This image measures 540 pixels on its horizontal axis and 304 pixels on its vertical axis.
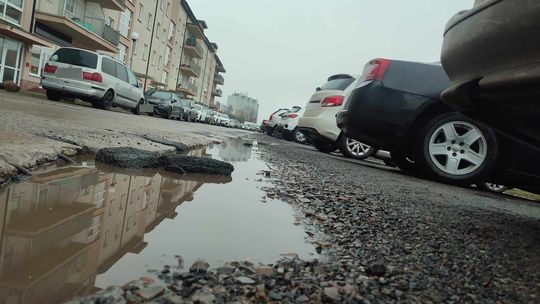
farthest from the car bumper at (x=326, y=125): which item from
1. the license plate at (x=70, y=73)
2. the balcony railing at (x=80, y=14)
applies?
the balcony railing at (x=80, y=14)

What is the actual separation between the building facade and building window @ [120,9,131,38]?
2551 inches

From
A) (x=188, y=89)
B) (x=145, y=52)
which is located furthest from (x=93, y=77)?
(x=188, y=89)

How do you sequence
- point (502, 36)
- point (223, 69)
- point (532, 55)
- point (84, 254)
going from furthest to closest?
point (223, 69) → point (502, 36) → point (532, 55) → point (84, 254)

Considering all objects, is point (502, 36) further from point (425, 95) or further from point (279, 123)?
point (279, 123)

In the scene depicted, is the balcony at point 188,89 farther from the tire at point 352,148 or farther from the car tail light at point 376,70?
the car tail light at point 376,70

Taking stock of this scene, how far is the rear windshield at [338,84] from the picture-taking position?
891 centimetres

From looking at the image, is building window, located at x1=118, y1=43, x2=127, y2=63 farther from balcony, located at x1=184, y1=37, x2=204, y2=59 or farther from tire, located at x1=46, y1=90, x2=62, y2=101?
tire, located at x1=46, y1=90, x2=62, y2=101

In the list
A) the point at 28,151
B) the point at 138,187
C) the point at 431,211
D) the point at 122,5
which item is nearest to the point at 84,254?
the point at 138,187

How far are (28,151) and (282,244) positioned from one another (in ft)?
5.47

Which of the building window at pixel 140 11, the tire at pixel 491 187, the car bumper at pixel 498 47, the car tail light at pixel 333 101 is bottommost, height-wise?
the tire at pixel 491 187

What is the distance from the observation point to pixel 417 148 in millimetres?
5055

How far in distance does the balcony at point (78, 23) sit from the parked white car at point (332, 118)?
17307 millimetres

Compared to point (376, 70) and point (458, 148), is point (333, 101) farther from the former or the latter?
point (458, 148)

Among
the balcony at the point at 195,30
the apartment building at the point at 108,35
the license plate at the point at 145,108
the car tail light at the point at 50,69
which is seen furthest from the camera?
the balcony at the point at 195,30
